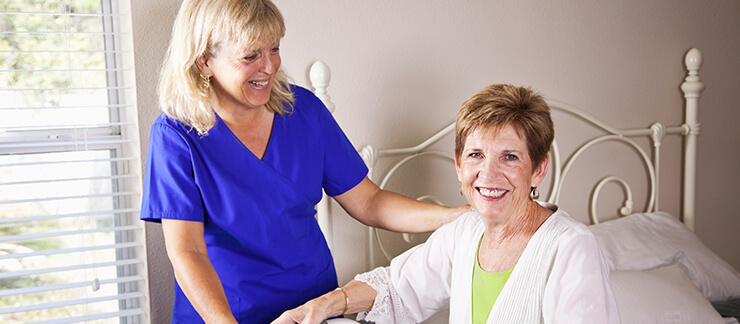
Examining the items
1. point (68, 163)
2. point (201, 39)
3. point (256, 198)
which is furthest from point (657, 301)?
point (68, 163)

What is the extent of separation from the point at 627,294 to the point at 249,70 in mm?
1318

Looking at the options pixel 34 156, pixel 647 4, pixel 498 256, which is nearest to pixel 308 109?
pixel 498 256

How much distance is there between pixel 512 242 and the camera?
1.37 m

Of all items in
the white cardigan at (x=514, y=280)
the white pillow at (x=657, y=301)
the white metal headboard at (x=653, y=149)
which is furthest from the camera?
the white metal headboard at (x=653, y=149)

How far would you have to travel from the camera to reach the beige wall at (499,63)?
1902mm

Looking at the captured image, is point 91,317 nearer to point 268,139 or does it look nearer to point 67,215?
point 67,215

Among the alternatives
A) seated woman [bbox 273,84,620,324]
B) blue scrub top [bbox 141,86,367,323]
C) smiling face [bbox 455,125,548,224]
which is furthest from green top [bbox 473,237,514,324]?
blue scrub top [bbox 141,86,367,323]

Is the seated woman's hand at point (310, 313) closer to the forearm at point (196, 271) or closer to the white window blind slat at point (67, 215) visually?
the forearm at point (196, 271)

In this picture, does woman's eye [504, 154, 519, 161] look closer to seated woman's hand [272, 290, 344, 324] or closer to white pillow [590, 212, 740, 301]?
seated woman's hand [272, 290, 344, 324]

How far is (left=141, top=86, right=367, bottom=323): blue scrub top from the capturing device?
4.59 ft

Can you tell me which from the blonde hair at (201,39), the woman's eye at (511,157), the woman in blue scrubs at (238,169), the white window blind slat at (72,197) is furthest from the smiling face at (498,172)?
the white window blind slat at (72,197)

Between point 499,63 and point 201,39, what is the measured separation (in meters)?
1.21

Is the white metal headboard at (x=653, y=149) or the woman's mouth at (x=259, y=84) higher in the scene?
the woman's mouth at (x=259, y=84)

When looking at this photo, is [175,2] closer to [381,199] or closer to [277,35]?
[277,35]
